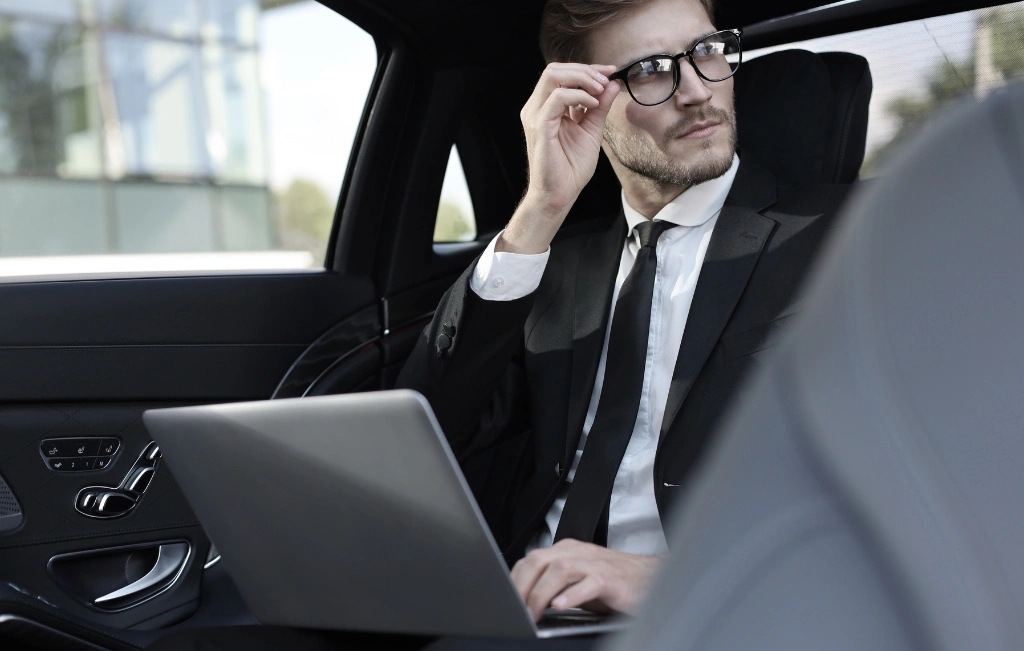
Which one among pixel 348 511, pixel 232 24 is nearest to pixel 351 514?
pixel 348 511

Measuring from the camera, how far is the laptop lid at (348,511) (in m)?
0.88

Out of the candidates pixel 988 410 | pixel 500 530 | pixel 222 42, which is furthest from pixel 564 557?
pixel 222 42

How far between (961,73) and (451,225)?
1.08 meters

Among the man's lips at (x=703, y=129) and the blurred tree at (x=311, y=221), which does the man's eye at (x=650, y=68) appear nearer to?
the man's lips at (x=703, y=129)

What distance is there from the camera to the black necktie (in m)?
1.50

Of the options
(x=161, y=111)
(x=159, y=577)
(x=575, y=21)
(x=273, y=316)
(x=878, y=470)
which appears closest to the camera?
(x=878, y=470)

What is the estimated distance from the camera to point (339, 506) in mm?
960

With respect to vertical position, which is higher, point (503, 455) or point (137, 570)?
point (503, 455)

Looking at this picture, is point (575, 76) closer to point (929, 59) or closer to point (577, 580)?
point (929, 59)

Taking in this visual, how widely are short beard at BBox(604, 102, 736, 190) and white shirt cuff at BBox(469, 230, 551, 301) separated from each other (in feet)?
0.77

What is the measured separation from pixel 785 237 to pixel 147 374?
1.18 m

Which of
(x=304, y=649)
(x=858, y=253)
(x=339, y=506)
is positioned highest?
(x=858, y=253)

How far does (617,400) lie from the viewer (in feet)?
5.08

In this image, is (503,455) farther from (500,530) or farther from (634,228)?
(634,228)
